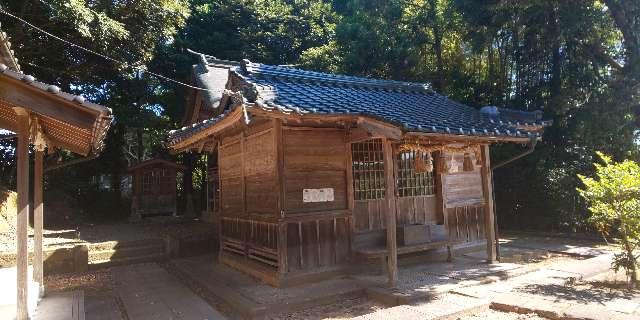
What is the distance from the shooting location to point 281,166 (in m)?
6.98

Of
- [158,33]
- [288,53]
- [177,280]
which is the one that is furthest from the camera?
[288,53]

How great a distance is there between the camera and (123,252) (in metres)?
11.1

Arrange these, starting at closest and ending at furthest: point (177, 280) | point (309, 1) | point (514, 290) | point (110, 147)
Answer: point (514, 290) < point (177, 280) < point (110, 147) < point (309, 1)

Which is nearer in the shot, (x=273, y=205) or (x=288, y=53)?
(x=273, y=205)

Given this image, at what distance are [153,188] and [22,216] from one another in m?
15.2

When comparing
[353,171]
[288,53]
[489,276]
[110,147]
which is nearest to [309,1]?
[288,53]

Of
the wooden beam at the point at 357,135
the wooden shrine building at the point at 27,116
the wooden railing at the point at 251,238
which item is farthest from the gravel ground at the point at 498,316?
the wooden shrine building at the point at 27,116

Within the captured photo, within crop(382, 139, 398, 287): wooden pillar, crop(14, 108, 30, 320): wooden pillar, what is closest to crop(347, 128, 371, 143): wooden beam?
crop(382, 139, 398, 287): wooden pillar

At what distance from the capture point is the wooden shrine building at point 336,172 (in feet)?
22.4

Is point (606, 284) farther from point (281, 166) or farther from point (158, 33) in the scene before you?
point (158, 33)

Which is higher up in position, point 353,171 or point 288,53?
point 288,53

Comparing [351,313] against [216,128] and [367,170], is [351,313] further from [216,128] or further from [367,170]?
[216,128]

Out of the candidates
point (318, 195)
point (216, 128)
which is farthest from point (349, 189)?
point (216, 128)

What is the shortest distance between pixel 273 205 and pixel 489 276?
4355 mm
